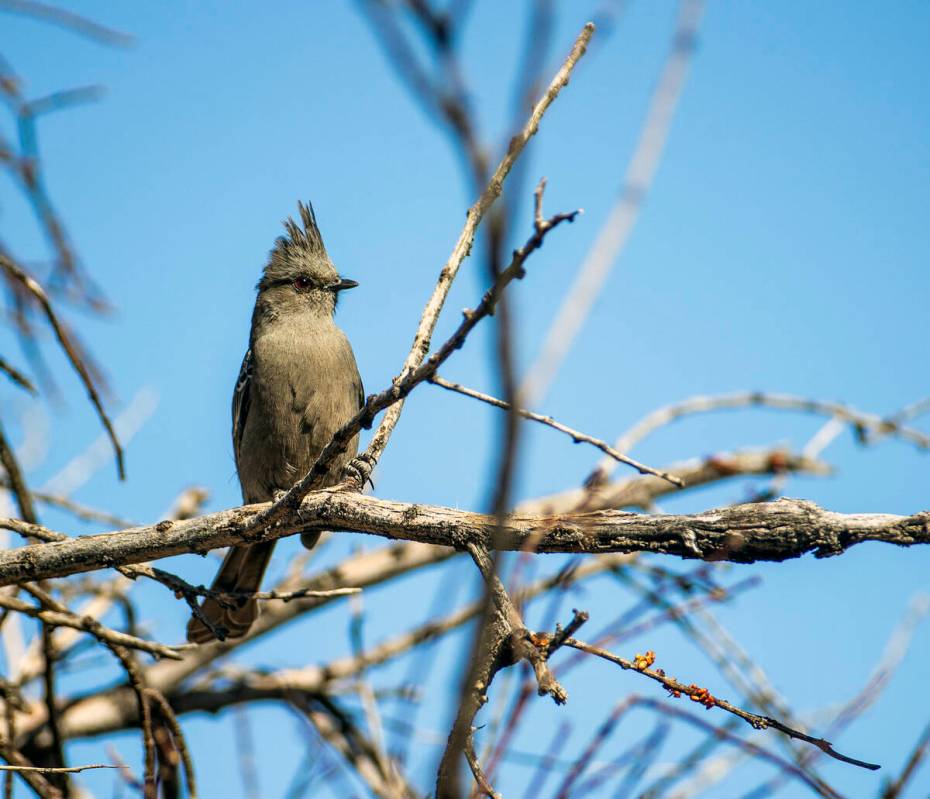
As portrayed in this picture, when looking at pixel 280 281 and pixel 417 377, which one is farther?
pixel 280 281

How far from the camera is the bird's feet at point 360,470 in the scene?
392 cm

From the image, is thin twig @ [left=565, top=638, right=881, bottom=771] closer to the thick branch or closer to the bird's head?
the thick branch

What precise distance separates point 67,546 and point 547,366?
292cm

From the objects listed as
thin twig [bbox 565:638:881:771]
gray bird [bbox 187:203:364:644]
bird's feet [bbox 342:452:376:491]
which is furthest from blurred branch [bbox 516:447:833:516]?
thin twig [bbox 565:638:881:771]

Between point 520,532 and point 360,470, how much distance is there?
33.1 inches

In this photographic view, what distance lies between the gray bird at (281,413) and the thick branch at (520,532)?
6.85 ft

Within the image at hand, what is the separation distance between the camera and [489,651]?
2.96 m

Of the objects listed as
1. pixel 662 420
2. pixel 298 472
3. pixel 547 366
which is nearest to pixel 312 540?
pixel 298 472

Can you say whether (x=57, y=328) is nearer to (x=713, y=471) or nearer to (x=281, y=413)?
(x=281, y=413)

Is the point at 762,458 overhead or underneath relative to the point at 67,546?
overhead

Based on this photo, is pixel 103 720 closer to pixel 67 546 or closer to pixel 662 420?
pixel 67 546

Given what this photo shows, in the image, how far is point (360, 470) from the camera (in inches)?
155

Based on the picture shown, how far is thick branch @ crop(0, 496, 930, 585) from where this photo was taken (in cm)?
306

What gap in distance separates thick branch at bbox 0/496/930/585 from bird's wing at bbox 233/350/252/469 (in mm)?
2792
